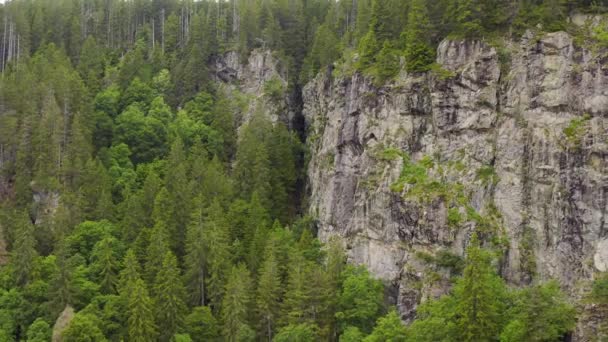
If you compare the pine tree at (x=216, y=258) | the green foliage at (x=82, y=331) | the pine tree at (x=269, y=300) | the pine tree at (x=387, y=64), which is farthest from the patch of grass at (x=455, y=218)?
the green foliage at (x=82, y=331)

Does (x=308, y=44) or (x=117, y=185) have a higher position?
(x=308, y=44)

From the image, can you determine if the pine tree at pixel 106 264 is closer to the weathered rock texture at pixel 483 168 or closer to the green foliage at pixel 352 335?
the weathered rock texture at pixel 483 168

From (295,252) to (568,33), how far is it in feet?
116

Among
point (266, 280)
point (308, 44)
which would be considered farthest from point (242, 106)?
point (266, 280)

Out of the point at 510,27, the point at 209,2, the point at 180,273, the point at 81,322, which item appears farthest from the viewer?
the point at 209,2

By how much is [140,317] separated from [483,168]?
36632 millimetres

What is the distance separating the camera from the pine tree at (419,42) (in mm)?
74750

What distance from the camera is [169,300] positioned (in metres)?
67.5

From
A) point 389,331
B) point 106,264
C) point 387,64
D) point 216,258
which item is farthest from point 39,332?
point 387,64

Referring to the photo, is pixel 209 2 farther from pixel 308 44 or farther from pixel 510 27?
→ pixel 510 27

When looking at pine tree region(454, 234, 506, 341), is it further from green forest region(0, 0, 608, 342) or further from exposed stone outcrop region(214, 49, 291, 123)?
exposed stone outcrop region(214, 49, 291, 123)

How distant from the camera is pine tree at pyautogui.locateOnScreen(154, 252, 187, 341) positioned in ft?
220

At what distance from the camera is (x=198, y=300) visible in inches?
2864

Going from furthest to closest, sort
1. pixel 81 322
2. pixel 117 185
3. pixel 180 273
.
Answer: pixel 117 185 → pixel 180 273 → pixel 81 322
